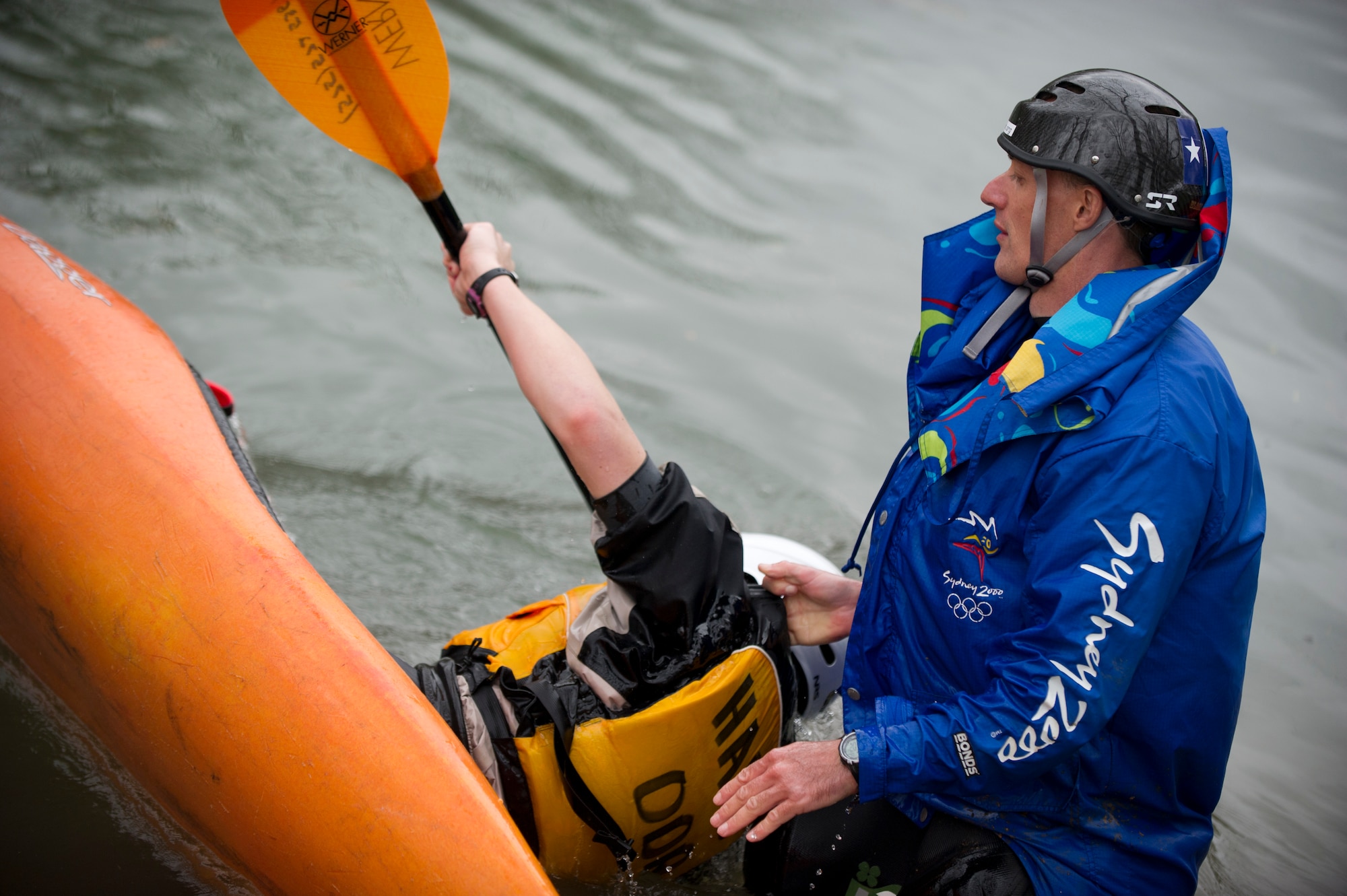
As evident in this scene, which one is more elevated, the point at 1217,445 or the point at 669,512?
the point at 1217,445

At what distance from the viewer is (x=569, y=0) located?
8.13 metres

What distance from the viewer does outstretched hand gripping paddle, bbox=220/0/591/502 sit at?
257 cm

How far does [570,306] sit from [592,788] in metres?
3.66

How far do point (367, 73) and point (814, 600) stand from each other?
6.07ft

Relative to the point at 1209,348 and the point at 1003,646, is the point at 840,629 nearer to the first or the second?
the point at 1003,646

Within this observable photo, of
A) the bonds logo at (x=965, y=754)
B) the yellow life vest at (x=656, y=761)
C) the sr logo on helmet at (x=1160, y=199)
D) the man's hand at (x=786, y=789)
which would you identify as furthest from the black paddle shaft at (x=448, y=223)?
the sr logo on helmet at (x=1160, y=199)

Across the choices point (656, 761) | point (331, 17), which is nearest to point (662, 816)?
point (656, 761)

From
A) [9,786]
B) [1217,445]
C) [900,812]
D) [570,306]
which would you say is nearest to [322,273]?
[570,306]

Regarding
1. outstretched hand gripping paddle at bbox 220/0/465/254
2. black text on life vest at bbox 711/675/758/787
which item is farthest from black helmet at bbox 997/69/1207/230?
outstretched hand gripping paddle at bbox 220/0/465/254

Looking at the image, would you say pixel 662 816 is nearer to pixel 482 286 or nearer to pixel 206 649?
pixel 206 649

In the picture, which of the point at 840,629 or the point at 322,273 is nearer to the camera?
the point at 840,629

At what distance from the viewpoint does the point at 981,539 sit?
6.22ft

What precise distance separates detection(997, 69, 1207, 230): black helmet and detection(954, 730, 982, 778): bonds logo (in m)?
1.01

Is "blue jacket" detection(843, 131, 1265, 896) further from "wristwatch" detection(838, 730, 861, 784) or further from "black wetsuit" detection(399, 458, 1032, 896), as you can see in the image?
"black wetsuit" detection(399, 458, 1032, 896)
